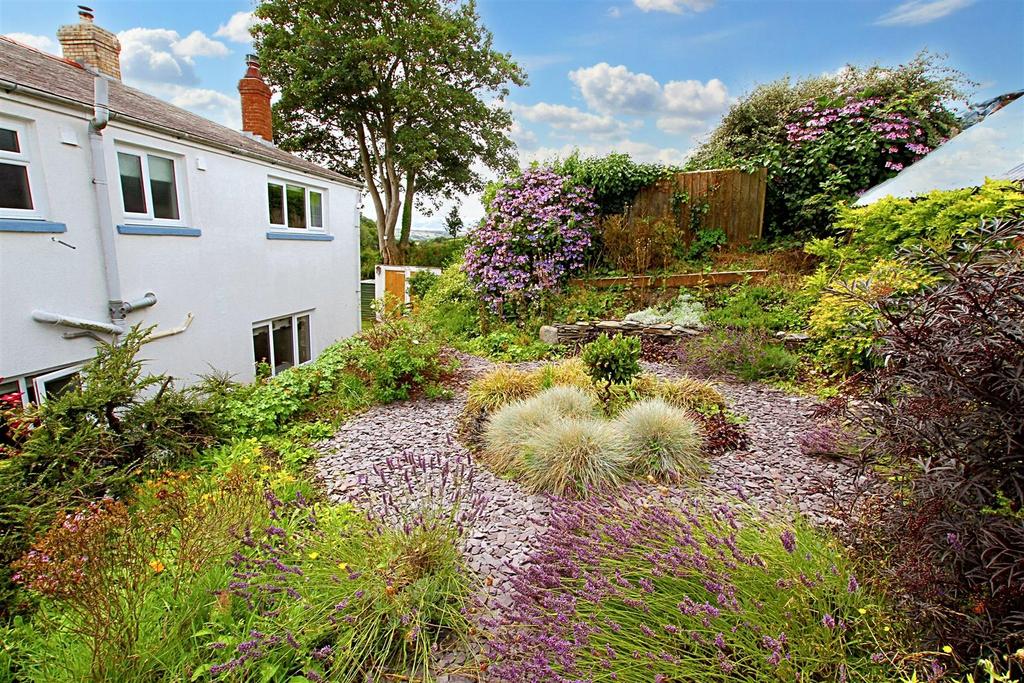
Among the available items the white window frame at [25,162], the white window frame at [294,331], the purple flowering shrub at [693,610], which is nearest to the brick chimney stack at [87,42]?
the white window frame at [25,162]

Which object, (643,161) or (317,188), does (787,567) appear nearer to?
(643,161)

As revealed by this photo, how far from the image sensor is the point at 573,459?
3.55 meters

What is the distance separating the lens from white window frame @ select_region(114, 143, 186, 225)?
6.57 metres

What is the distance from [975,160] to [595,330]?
19.3ft

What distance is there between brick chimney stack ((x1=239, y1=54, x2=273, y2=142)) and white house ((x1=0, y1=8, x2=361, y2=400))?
4 centimetres

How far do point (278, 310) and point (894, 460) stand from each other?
10.5 m

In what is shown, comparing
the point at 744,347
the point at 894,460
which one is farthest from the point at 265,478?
the point at 744,347

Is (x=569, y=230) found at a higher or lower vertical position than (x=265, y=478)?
higher

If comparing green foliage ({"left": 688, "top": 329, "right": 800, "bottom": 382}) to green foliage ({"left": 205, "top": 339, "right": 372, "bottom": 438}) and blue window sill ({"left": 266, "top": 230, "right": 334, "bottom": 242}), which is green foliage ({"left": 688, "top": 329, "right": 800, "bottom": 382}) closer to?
green foliage ({"left": 205, "top": 339, "right": 372, "bottom": 438})

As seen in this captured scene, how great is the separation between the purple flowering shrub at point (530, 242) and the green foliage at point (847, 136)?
11.8 ft

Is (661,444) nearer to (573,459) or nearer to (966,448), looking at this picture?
(573,459)

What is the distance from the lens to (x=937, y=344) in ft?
5.42

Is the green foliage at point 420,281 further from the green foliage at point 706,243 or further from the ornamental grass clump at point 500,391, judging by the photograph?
the ornamental grass clump at point 500,391

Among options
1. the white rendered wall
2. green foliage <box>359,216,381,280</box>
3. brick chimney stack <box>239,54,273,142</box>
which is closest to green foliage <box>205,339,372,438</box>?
the white rendered wall
